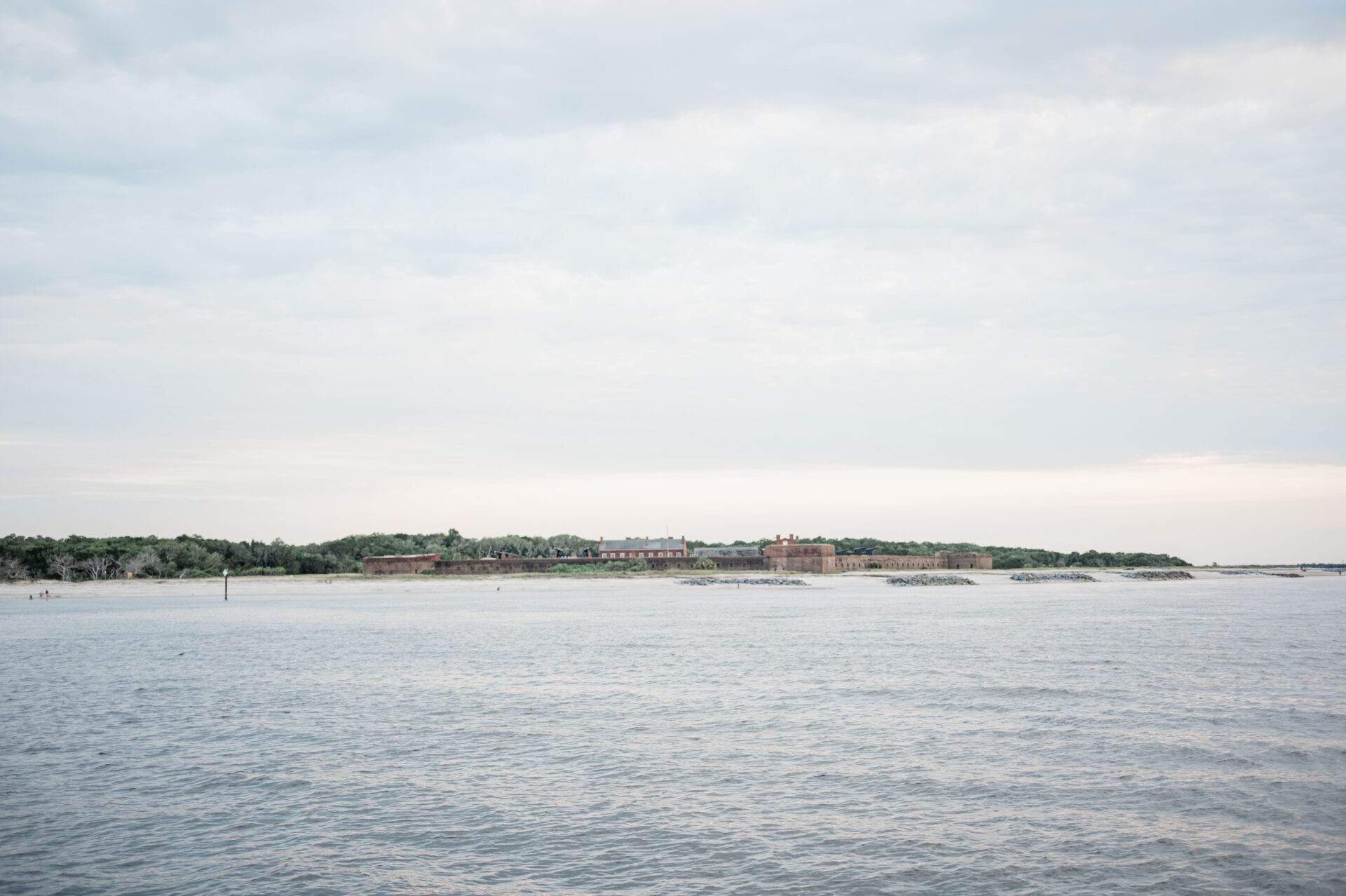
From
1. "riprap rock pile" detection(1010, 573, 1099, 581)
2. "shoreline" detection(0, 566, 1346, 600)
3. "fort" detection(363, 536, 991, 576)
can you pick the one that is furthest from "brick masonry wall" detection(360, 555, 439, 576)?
"riprap rock pile" detection(1010, 573, 1099, 581)

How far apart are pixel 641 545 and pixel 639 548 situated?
1227 mm

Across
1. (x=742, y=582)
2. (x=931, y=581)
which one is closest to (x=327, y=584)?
(x=742, y=582)

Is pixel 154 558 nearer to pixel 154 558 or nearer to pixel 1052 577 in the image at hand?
pixel 154 558

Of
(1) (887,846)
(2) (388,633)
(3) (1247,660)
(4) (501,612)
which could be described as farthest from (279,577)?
(1) (887,846)

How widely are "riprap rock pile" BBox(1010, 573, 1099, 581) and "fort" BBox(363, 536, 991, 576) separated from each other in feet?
112

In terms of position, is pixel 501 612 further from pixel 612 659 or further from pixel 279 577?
pixel 279 577

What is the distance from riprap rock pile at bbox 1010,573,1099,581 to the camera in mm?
166750

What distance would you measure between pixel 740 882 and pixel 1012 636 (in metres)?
41.9

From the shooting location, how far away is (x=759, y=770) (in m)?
19.1

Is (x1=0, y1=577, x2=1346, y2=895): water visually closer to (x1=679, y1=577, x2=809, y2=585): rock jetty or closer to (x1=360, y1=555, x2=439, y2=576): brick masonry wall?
(x1=679, y1=577, x2=809, y2=585): rock jetty

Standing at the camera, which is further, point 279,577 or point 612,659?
point 279,577

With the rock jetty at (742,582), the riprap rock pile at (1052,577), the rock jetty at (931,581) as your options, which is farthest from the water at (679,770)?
the riprap rock pile at (1052,577)

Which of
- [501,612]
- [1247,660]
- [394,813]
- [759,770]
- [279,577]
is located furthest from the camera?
[279,577]

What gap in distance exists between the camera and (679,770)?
1919 centimetres
